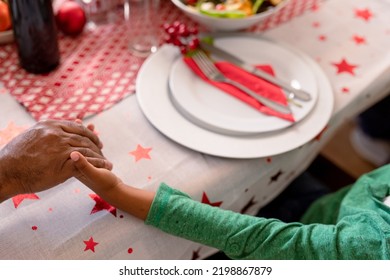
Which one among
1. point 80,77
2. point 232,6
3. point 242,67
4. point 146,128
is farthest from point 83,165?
point 232,6

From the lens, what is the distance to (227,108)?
2.96ft

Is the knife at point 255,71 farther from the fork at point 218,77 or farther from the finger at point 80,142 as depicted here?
the finger at point 80,142

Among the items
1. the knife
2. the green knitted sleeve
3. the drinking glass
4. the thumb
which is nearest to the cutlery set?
the knife

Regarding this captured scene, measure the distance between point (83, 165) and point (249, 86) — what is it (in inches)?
14.7

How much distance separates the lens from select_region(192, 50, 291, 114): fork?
2.95ft

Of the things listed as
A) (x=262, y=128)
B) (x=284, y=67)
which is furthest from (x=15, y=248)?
(x=284, y=67)

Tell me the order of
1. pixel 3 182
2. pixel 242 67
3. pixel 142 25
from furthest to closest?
pixel 142 25
pixel 242 67
pixel 3 182

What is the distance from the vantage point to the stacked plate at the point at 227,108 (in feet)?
2.77

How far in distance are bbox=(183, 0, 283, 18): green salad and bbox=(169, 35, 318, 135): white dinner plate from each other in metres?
0.05

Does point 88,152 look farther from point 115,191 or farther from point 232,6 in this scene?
point 232,6

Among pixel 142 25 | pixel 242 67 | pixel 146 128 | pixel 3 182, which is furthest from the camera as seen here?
pixel 142 25

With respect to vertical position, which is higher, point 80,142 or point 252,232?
point 80,142

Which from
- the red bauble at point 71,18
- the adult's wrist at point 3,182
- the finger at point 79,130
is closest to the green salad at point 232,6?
the red bauble at point 71,18

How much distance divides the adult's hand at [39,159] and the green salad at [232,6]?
0.43m
